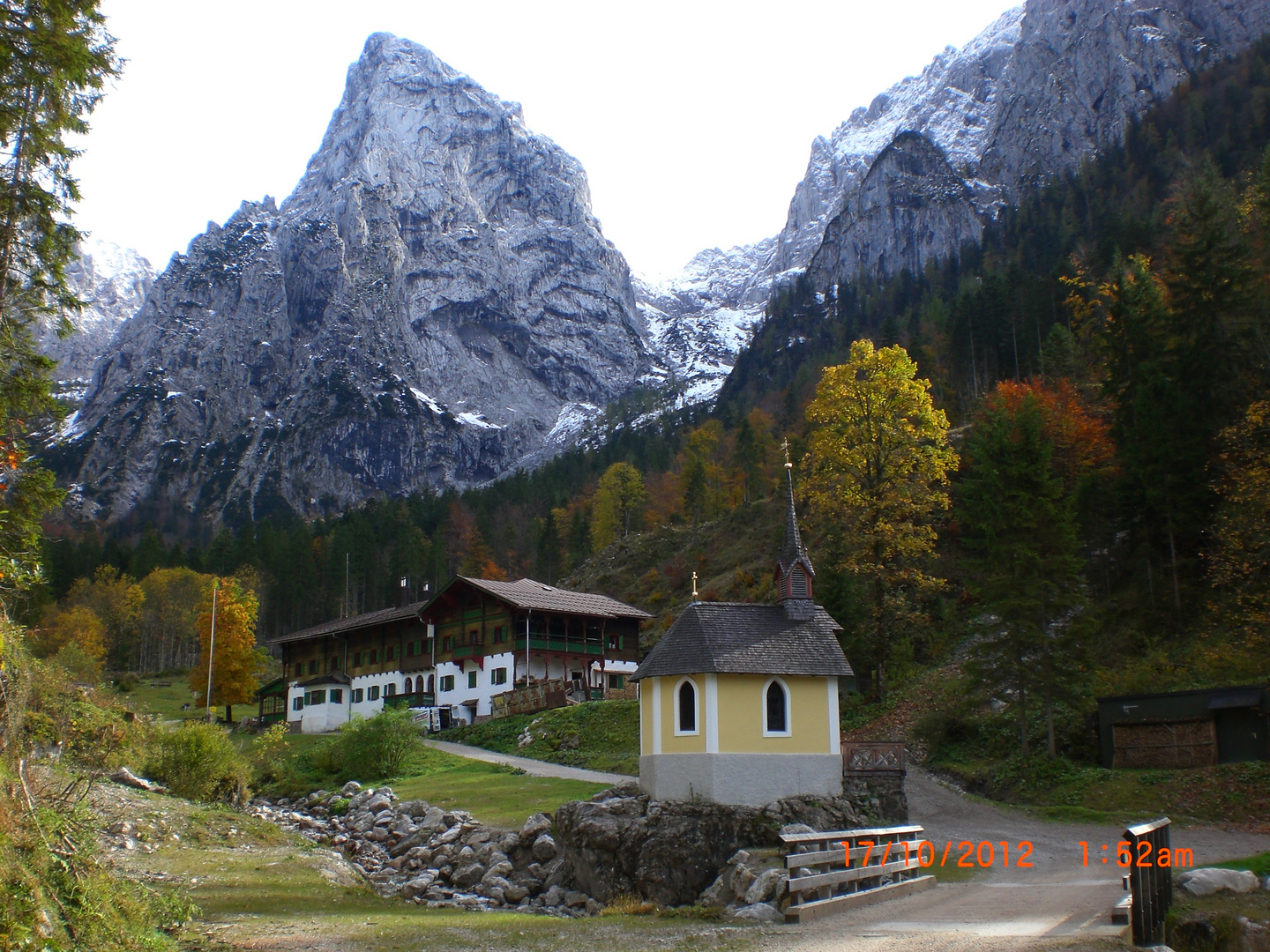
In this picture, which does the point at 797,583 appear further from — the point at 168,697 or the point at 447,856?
the point at 168,697

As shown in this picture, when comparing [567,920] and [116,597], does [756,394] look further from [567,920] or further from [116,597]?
[567,920]

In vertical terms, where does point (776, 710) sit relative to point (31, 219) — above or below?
below

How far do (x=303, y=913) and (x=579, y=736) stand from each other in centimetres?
2334

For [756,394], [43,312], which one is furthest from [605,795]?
[756,394]

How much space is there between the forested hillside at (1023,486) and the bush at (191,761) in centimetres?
2440

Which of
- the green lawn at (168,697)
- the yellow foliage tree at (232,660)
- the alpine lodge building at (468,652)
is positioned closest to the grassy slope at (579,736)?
the alpine lodge building at (468,652)

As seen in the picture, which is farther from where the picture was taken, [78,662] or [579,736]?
[78,662]

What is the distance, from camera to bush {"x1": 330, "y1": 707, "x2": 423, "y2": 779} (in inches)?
1500

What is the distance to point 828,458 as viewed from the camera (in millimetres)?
39312

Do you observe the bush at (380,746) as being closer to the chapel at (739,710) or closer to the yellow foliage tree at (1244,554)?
the chapel at (739,710)

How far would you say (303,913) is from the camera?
17.8 metres

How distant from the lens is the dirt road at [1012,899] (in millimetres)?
13695

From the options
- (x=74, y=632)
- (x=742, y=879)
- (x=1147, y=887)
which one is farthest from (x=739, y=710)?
(x=74, y=632)

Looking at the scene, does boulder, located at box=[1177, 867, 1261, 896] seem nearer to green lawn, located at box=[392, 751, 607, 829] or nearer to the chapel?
the chapel
